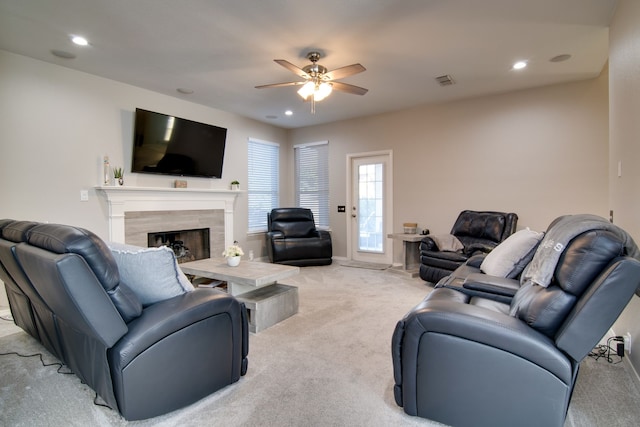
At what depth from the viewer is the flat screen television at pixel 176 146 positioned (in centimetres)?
427

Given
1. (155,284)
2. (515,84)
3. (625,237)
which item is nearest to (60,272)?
(155,284)

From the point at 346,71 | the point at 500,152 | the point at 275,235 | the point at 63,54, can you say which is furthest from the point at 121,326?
the point at 500,152

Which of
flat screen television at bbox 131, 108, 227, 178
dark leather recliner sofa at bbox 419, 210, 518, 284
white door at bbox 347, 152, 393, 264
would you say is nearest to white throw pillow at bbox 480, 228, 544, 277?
dark leather recliner sofa at bbox 419, 210, 518, 284

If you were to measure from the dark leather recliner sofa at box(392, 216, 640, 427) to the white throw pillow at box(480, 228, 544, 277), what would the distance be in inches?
29.3

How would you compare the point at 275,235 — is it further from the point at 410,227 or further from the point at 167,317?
the point at 167,317

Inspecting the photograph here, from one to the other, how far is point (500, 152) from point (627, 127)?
2.41m

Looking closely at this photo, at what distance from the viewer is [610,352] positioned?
92.4 inches

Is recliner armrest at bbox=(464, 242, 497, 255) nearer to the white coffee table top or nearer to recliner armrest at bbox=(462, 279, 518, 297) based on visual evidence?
recliner armrest at bbox=(462, 279, 518, 297)

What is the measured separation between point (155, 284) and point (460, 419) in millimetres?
1672

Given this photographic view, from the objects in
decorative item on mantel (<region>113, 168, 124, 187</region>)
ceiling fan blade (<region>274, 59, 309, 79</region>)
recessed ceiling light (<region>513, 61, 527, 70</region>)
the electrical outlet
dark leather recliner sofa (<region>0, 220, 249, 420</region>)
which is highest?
recessed ceiling light (<region>513, 61, 527, 70</region>)

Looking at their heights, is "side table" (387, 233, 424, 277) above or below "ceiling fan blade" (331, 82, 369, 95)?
below

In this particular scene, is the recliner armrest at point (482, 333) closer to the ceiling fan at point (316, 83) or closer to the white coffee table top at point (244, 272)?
the white coffee table top at point (244, 272)

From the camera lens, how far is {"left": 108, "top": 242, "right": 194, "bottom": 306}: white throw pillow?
66.6 inches

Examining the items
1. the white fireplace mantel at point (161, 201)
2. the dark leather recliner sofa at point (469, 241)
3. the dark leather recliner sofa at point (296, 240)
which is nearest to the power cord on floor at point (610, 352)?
the dark leather recliner sofa at point (469, 241)
